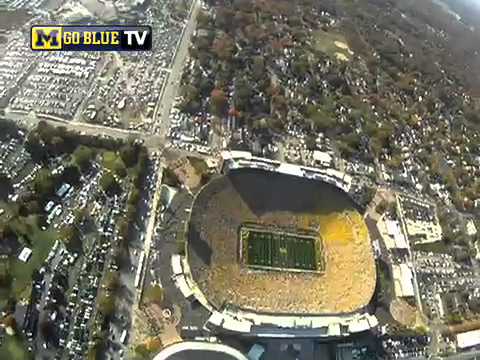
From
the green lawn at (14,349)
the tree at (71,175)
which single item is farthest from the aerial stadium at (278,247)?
the green lawn at (14,349)

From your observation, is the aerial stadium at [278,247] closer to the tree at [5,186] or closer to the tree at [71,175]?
the tree at [71,175]

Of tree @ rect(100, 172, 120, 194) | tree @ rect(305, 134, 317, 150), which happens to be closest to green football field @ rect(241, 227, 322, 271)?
tree @ rect(305, 134, 317, 150)

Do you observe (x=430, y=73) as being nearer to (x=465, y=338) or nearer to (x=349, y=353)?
(x=465, y=338)

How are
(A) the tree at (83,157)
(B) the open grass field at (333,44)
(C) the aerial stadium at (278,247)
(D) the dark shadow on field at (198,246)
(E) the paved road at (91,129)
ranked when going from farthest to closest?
(B) the open grass field at (333,44), (E) the paved road at (91,129), (A) the tree at (83,157), (D) the dark shadow on field at (198,246), (C) the aerial stadium at (278,247)

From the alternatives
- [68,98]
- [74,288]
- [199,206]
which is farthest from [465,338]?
[68,98]

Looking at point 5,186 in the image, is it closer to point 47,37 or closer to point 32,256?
point 32,256
